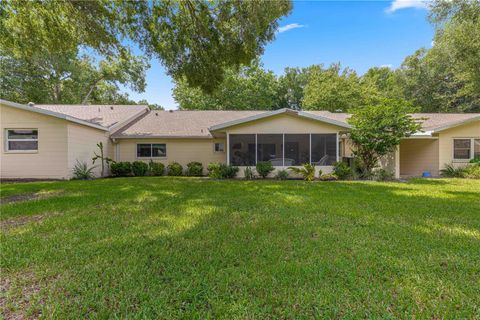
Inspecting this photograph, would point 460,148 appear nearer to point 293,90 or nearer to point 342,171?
point 342,171

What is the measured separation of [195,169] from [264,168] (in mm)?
4271

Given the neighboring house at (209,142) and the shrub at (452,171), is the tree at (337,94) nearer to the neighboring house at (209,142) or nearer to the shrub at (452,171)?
the neighboring house at (209,142)

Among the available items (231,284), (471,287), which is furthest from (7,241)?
(471,287)

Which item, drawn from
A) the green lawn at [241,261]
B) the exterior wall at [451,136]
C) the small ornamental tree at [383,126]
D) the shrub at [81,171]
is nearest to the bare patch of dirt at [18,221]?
the green lawn at [241,261]

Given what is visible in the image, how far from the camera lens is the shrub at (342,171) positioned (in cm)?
1168

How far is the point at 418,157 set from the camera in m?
14.5

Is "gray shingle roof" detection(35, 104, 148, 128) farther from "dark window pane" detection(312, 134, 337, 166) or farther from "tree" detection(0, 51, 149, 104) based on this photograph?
"dark window pane" detection(312, 134, 337, 166)

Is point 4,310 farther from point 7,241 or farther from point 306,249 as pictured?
point 306,249

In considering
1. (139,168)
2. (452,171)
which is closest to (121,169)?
(139,168)

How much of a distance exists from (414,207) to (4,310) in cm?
752

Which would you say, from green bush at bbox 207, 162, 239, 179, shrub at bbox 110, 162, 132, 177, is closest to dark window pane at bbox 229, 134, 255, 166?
green bush at bbox 207, 162, 239, 179

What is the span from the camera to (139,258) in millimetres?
3225

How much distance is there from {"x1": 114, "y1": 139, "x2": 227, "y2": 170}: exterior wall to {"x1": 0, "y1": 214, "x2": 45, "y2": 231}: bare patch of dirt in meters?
9.68

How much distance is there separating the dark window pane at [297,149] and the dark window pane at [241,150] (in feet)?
5.78
